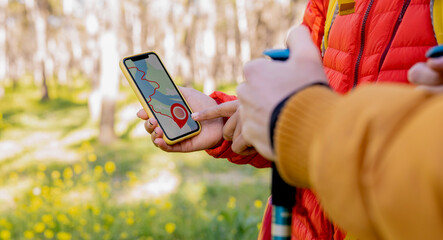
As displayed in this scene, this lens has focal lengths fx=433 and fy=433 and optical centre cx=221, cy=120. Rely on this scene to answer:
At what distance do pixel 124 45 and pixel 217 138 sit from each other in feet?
119

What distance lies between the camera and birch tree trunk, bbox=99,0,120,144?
8.73 meters

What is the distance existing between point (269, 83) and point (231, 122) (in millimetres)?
528

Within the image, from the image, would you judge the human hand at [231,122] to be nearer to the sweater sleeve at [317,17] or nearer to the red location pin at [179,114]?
the red location pin at [179,114]

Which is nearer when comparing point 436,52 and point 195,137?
point 436,52

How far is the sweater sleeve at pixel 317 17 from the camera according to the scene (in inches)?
52.4

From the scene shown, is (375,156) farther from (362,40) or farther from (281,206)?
(362,40)

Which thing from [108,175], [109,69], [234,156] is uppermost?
[234,156]

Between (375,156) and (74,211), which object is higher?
(375,156)

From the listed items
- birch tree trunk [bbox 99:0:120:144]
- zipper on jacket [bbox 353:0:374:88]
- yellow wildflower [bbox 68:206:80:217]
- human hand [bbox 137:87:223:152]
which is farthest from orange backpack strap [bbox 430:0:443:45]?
birch tree trunk [bbox 99:0:120:144]

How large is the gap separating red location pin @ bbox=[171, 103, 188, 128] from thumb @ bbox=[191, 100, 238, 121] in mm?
87

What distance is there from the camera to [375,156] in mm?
537

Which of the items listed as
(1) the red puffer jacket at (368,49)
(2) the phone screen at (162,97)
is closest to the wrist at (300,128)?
(1) the red puffer jacket at (368,49)

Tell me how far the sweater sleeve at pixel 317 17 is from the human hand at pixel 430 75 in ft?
1.92

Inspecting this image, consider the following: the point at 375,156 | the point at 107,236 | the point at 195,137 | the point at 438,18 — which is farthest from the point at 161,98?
the point at 107,236
